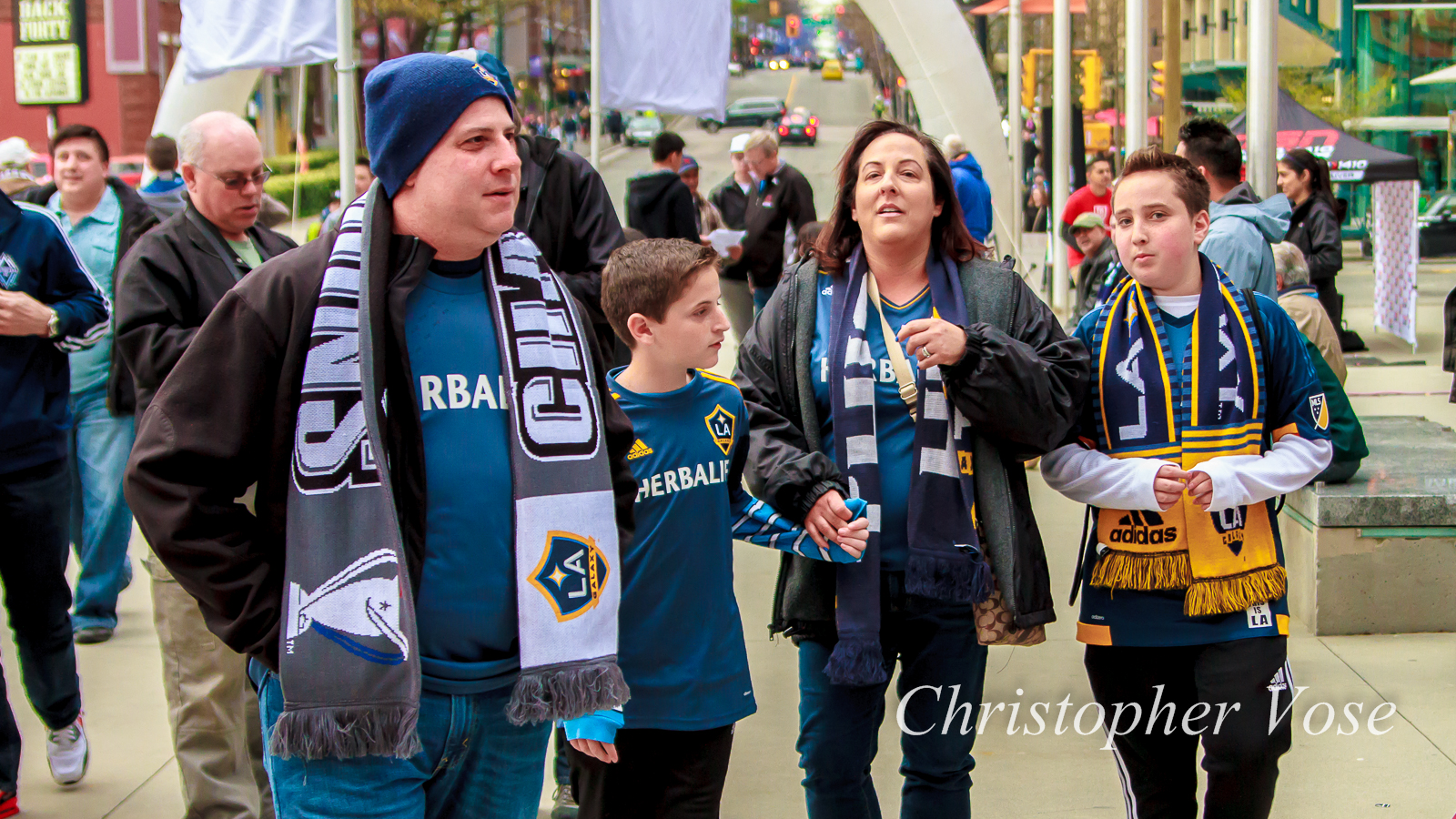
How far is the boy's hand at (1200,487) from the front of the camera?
3.19 m

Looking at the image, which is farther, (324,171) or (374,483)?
(324,171)

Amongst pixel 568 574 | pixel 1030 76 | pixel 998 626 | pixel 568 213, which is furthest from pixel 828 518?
pixel 1030 76

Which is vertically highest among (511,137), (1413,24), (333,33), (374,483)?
(1413,24)

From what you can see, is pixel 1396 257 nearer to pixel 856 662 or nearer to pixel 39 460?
pixel 856 662

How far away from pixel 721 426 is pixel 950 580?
0.64m

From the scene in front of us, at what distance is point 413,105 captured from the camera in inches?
89.7

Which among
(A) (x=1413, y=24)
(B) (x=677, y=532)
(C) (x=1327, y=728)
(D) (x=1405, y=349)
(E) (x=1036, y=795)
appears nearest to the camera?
(B) (x=677, y=532)

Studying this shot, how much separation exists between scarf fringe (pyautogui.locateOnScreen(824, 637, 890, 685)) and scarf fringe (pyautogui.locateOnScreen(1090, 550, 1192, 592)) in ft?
1.96

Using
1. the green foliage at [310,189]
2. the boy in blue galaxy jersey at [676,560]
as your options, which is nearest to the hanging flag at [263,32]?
the boy in blue galaxy jersey at [676,560]

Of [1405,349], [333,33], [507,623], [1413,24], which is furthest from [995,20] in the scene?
[507,623]

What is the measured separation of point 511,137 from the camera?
2424 mm

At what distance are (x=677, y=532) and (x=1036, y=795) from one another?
188cm

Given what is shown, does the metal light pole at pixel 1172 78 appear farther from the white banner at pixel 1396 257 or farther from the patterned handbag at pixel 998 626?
the patterned handbag at pixel 998 626

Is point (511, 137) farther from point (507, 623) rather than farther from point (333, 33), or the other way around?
point (333, 33)
